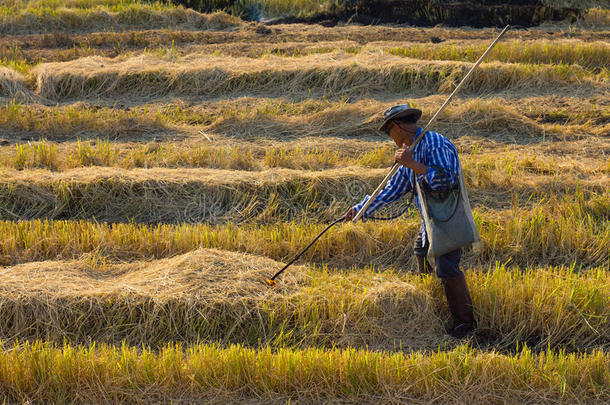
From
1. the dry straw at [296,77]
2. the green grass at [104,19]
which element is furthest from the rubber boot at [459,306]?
the green grass at [104,19]

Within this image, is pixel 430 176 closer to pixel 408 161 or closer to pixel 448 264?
pixel 408 161

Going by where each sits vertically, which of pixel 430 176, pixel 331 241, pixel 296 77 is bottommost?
pixel 331 241

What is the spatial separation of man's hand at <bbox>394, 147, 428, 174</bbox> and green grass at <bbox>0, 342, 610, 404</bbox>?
3.47 ft

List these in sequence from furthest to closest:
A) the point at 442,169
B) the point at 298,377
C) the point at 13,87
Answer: the point at 13,87, the point at 442,169, the point at 298,377

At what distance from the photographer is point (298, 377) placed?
13.3 ft

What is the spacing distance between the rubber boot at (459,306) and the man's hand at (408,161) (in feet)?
2.51

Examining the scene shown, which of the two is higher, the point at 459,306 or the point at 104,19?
the point at 104,19

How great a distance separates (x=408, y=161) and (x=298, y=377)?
4.47 ft

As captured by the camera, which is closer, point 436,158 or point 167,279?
point 436,158

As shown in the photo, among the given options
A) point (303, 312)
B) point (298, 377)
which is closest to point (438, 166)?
point (303, 312)

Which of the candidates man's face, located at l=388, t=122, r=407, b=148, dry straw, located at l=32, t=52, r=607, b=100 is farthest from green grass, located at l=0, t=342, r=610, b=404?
dry straw, located at l=32, t=52, r=607, b=100

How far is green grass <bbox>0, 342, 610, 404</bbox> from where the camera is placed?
13.0 ft

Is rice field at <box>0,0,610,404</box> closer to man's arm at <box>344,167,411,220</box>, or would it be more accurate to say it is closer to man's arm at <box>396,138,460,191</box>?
man's arm at <box>344,167,411,220</box>

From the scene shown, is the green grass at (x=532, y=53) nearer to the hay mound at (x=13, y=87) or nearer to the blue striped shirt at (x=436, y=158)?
the hay mound at (x=13, y=87)
